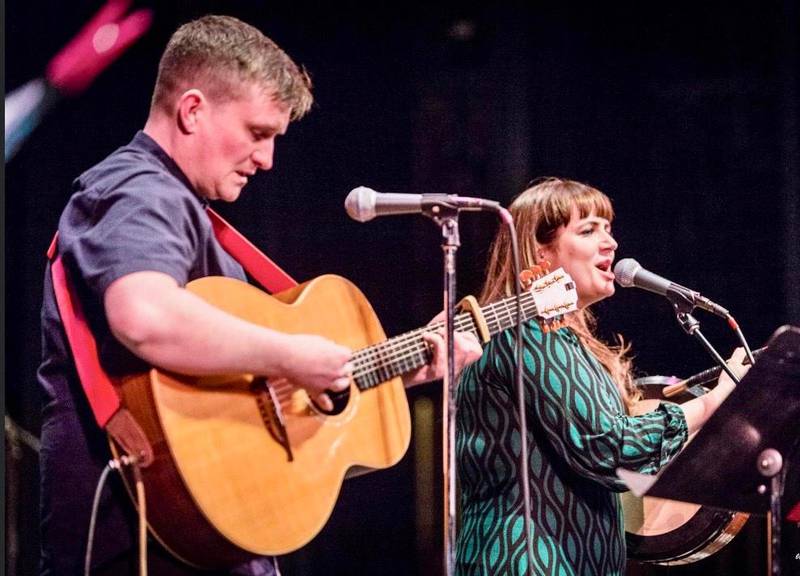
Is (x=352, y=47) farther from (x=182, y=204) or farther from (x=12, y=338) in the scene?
(x=182, y=204)

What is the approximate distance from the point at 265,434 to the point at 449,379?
39 centimetres

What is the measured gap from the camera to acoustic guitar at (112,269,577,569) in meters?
1.90

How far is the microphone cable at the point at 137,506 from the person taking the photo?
190cm

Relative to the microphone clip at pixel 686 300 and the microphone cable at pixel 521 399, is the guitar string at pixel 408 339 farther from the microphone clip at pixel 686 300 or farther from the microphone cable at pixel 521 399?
the microphone clip at pixel 686 300

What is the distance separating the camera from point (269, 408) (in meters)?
2.08

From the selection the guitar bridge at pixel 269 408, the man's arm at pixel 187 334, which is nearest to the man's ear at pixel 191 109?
the man's arm at pixel 187 334

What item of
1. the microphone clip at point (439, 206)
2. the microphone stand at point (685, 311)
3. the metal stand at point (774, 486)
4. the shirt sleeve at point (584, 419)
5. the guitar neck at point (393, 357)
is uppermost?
the microphone clip at point (439, 206)

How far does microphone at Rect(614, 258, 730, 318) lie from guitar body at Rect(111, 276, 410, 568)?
0.98 metres

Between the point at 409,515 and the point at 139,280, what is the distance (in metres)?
2.62

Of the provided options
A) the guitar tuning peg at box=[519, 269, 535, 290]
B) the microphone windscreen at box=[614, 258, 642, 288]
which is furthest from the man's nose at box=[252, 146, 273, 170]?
the microphone windscreen at box=[614, 258, 642, 288]

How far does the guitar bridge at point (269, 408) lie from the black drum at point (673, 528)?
4.42ft

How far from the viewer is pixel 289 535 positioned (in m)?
2.04

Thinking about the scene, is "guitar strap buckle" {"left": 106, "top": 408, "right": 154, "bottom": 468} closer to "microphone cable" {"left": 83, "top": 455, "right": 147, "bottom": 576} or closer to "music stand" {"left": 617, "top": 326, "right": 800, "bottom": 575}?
"microphone cable" {"left": 83, "top": 455, "right": 147, "bottom": 576}

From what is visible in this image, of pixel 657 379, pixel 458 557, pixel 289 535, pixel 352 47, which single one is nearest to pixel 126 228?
pixel 289 535
